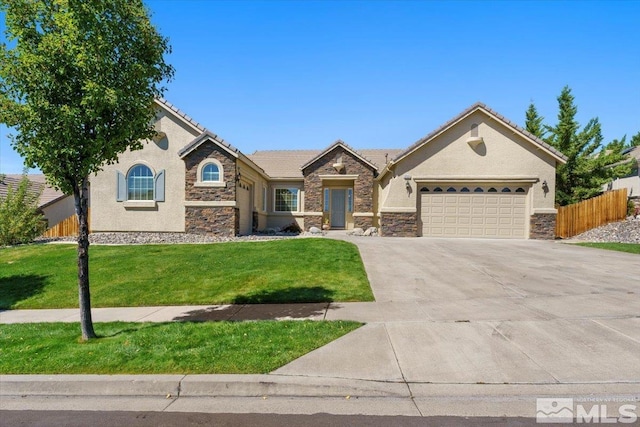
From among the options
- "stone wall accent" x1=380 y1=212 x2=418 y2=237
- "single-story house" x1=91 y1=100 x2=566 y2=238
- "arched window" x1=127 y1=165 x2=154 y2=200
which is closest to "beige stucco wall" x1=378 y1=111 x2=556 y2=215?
"single-story house" x1=91 y1=100 x2=566 y2=238

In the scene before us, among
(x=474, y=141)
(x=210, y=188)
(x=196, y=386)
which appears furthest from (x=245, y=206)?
(x=196, y=386)

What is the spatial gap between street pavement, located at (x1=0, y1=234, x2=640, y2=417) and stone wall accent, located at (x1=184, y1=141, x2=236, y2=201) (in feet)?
32.0

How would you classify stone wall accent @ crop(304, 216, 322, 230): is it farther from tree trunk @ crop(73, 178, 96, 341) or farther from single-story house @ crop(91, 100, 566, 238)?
tree trunk @ crop(73, 178, 96, 341)

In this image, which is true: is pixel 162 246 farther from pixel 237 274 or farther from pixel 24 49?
pixel 24 49

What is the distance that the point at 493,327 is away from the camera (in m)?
5.72

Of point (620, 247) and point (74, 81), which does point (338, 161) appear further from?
point (74, 81)

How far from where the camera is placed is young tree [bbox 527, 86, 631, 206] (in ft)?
72.2

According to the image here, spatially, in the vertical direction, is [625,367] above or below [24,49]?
below

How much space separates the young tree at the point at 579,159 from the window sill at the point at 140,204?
23.9 metres

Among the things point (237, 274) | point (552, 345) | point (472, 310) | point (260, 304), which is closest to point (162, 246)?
point (237, 274)

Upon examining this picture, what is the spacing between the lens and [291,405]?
3861mm

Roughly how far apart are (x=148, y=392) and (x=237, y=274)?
5490mm

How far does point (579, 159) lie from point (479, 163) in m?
10.4

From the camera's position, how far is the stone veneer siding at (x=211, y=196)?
17156 mm
